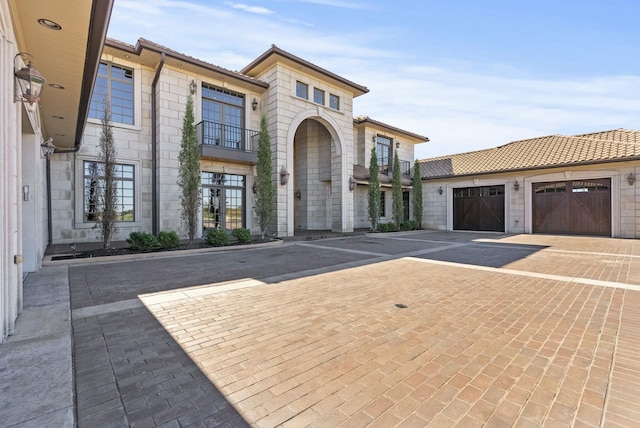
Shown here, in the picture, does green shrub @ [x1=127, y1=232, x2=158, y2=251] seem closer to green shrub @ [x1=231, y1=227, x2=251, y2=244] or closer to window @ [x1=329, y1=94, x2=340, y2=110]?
green shrub @ [x1=231, y1=227, x2=251, y2=244]

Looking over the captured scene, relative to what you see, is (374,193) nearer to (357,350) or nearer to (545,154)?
(545,154)

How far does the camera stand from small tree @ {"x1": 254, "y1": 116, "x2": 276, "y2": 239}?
1138 centimetres

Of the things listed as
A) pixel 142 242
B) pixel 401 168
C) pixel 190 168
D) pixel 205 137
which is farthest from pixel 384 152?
pixel 142 242

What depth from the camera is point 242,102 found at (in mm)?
13250

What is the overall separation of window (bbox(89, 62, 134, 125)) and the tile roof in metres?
16.6

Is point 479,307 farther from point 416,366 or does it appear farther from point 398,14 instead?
point 398,14

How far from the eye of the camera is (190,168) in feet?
32.4

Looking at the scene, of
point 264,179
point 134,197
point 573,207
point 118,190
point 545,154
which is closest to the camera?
point 118,190

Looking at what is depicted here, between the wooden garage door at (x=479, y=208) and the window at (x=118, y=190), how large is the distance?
17231 mm

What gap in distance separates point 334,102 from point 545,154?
1149 cm

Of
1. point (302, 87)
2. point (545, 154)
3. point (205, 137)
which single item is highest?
point (302, 87)

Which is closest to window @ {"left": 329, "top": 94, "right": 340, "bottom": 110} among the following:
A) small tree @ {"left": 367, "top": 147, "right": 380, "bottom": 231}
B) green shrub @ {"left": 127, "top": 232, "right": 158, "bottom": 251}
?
small tree @ {"left": 367, "top": 147, "right": 380, "bottom": 231}

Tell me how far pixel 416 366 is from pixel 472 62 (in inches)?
373

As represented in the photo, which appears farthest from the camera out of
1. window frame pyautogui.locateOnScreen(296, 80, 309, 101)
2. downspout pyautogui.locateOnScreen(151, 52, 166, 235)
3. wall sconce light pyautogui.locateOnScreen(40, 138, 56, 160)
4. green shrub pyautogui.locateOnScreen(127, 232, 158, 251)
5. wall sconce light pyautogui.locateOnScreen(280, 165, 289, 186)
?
window frame pyautogui.locateOnScreen(296, 80, 309, 101)
